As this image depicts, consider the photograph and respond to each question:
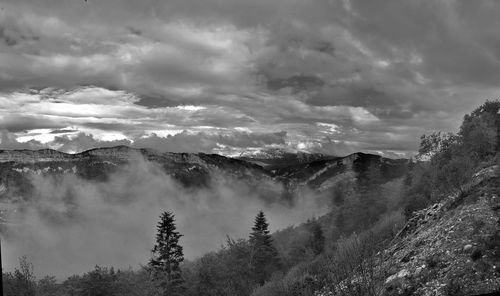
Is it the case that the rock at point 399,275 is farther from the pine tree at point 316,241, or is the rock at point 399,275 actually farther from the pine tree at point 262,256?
the pine tree at point 316,241

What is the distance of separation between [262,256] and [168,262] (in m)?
21.1

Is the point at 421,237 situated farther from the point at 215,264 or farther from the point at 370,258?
the point at 215,264

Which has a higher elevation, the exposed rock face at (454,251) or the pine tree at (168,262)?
the exposed rock face at (454,251)

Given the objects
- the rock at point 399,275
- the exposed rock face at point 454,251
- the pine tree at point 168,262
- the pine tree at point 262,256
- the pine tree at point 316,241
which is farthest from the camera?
the pine tree at point 316,241

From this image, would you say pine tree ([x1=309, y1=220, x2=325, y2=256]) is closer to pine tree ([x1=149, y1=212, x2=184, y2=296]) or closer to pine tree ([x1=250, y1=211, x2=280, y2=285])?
pine tree ([x1=250, y1=211, x2=280, y2=285])

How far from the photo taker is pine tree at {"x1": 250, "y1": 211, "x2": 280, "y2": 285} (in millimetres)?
81100

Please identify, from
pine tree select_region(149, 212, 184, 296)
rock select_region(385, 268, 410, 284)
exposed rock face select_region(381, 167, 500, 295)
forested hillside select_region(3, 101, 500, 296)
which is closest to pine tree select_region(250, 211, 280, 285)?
forested hillside select_region(3, 101, 500, 296)

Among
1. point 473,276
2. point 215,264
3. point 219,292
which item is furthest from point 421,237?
point 215,264

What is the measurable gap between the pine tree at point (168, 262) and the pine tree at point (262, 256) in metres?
16.3

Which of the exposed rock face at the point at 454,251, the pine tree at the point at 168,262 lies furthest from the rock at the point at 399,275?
the pine tree at the point at 168,262

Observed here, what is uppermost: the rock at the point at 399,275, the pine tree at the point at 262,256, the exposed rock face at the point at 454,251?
the exposed rock face at the point at 454,251

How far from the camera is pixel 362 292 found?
841cm

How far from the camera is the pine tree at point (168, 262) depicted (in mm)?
68312

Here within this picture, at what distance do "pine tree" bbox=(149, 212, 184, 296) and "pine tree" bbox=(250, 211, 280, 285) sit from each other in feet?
53.6
